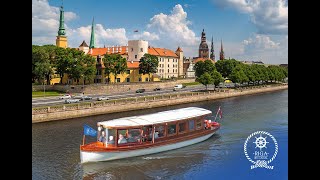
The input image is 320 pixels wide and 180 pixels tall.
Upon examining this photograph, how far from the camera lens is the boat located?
1134 cm

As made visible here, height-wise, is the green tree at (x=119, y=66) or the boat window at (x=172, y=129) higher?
the green tree at (x=119, y=66)

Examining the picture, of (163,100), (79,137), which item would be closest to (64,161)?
(79,137)

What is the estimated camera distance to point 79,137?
1409cm

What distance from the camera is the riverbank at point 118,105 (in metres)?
18.0

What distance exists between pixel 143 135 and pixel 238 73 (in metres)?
23.9

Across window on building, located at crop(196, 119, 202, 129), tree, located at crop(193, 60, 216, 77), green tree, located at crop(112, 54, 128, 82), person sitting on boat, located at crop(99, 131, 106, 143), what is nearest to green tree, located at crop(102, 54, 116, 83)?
green tree, located at crop(112, 54, 128, 82)

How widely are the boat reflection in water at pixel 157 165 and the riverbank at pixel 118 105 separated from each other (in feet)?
25.9

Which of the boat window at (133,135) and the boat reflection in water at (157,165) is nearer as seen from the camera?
the boat reflection in water at (157,165)

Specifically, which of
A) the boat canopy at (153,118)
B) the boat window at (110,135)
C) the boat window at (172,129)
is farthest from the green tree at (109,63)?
the boat window at (110,135)

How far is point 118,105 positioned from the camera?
826 inches

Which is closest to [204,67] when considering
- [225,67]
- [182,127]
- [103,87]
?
[225,67]

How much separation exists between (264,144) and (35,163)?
7.19 meters

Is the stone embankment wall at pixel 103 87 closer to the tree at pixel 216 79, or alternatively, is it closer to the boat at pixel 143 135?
the tree at pixel 216 79
